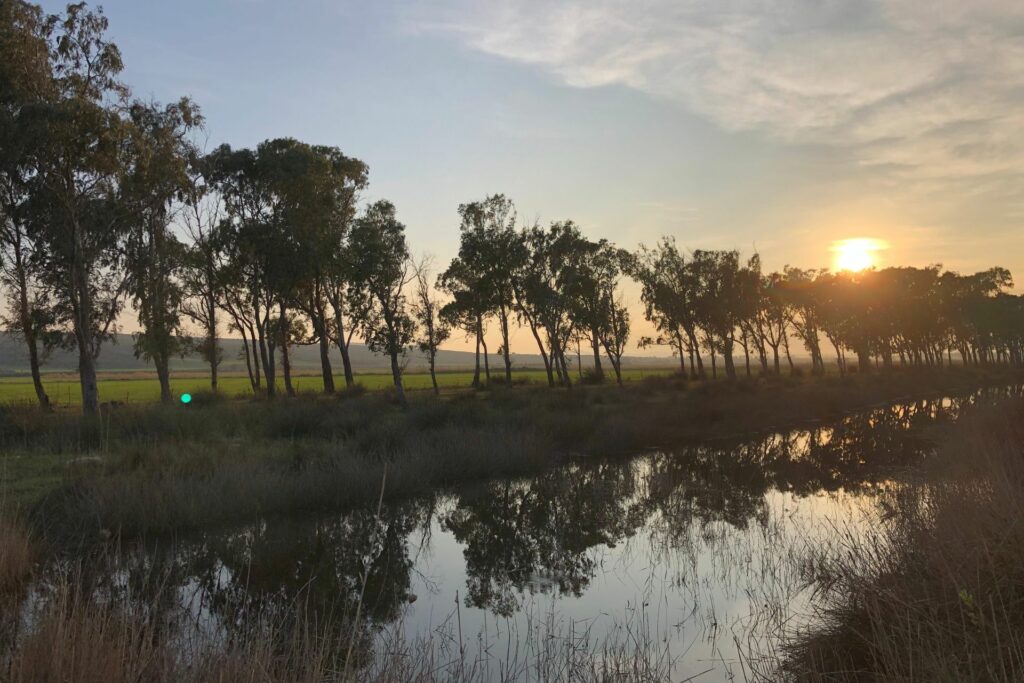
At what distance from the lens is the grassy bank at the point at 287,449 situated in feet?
43.4

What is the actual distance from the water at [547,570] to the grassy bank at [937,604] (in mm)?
698

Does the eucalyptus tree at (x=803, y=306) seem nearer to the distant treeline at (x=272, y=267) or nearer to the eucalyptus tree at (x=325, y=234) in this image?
the distant treeline at (x=272, y=267)

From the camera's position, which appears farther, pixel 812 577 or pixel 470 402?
pixel 470 402

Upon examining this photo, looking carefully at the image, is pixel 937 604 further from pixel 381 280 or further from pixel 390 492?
pixel 381 280

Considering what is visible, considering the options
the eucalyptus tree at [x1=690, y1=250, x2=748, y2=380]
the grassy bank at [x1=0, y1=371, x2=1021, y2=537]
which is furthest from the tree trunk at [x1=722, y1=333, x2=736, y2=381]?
the grassy bank at [x1=0, y1=371, x2=1021, y2=537]

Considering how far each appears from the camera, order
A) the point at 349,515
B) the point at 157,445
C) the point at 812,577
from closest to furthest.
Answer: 1. the point at 812,577
2. the point at 349,515
3. the point at 157,445

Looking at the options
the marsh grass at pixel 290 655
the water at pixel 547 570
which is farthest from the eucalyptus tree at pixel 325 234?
the marsh grass at pixel 290 655

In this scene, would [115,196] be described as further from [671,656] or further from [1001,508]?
[1001,508]

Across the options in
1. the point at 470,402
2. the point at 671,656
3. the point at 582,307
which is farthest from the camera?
the point at 582,307

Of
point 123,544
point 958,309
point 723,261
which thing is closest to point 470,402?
point 123,544

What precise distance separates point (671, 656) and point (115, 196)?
32257 mm

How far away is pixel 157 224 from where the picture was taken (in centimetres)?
3734

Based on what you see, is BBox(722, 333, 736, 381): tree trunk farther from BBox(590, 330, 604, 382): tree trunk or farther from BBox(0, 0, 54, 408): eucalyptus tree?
BBox(0, 0, 54, 408): eucalyptus tree

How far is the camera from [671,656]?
7.21 m
